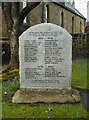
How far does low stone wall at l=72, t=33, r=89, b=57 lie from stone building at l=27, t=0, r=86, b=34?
17.1 ft

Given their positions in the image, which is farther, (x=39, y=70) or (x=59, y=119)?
(x=39, y=70)

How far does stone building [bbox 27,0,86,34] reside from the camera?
29797mm

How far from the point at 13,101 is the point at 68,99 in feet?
4.27

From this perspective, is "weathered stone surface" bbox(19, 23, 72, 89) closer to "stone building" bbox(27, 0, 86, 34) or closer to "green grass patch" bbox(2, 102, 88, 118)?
"green grass patch" bbox(2, 102, 88, 118)

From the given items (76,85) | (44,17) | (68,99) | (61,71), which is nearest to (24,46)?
(61,71)

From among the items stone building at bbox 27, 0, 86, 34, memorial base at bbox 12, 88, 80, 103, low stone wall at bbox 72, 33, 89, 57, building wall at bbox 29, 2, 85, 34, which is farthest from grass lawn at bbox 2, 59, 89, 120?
building wall at bbox 29, 2, 85, 34

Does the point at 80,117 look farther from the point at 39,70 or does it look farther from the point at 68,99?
the point at 39,70

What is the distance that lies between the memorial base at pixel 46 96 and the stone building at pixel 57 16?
20.9m

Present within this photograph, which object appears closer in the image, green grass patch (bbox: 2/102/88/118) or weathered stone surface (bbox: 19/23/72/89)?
green grass patch (bbox: 2/102/88/118)

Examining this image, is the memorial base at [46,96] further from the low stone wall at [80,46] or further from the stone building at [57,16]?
the stone building at [57,16]

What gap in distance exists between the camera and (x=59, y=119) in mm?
6270

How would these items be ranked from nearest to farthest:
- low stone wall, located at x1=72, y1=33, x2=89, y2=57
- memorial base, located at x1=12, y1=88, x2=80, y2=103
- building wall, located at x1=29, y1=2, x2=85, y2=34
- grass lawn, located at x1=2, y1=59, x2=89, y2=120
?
grass lawn, located at x1=2, y1=59, x2=89, y2=120 → memorial base, located at x1=12, y1=88, x2=80, y2=103 → low stone wall, located at x1=72, y1=33, x2=89, y2=57 → building wall, located at x1=29, y1=2, x2=85, y2=34

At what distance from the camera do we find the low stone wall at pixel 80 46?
974 inches

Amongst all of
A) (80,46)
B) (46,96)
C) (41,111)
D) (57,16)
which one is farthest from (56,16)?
(41,111)
